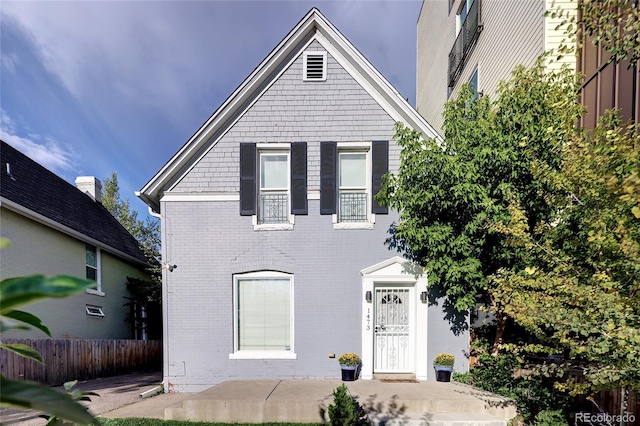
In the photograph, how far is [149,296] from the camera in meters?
10.8

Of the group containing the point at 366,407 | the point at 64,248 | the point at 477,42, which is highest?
the point at 477,42

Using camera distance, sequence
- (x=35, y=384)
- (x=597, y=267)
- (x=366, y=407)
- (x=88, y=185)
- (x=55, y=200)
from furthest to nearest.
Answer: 1. (x=88, y=185)
2. (x=55, y=200)
3. (x=366, y=407)
4. (x=597, y=267)
5. (x=35, y=384)

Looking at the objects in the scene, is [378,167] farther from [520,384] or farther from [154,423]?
[154,423]

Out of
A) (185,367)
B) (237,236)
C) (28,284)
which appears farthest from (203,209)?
(28,284)

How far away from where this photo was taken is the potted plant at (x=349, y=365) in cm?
613

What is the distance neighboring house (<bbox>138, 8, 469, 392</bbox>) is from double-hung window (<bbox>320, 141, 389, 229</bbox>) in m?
0.02

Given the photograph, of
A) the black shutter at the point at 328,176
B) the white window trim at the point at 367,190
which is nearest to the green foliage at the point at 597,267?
the white window trim at the point at 367,190

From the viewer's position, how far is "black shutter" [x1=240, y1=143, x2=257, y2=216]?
21.9ft

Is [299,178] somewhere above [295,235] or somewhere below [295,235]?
above

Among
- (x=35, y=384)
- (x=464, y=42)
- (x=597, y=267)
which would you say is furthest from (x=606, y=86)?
(x=35, y=384)

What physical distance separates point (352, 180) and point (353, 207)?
0.63 m

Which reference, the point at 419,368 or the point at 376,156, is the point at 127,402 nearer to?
the point at 419,368

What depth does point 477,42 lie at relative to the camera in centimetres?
955

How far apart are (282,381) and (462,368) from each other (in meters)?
3.89
